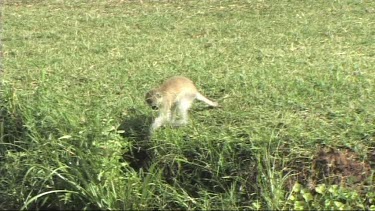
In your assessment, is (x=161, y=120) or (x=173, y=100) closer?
(x=161, y=120)

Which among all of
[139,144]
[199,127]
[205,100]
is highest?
[205,100]

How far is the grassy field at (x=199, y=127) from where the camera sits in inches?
187

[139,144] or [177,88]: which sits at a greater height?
[177,88]

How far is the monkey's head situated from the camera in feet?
17.4

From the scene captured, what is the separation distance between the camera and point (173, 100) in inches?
209

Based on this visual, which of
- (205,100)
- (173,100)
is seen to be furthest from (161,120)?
(205,100)

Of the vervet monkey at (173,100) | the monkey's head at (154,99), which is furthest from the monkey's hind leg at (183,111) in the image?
the monkey's head at (154,99)

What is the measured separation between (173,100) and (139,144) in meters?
0.43

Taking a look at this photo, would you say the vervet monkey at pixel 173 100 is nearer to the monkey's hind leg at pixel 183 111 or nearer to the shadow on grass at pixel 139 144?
the monkey's hind leg at pixel 183 111

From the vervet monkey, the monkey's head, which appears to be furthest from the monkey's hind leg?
the monkey's head

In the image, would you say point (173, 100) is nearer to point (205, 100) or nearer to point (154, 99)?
point (154, 99)

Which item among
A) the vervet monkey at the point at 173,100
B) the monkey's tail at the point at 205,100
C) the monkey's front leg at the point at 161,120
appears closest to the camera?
the monkey's front leg at the point at 161,120

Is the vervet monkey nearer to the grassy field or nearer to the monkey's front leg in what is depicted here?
the monkey's front leg

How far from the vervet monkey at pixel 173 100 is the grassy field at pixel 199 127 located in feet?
0.40
